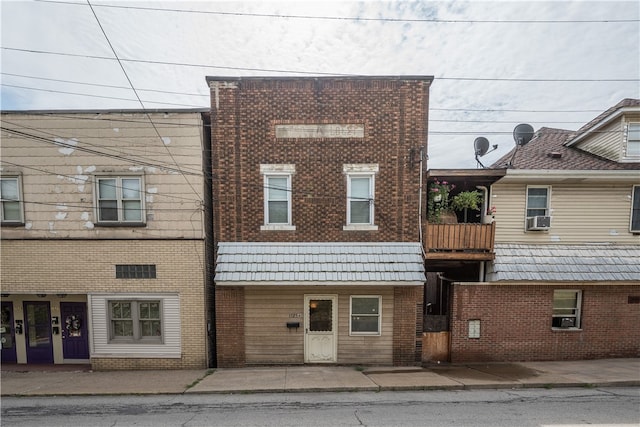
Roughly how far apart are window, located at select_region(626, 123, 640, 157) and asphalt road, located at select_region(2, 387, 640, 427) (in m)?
7.50

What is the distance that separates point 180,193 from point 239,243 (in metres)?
2.28

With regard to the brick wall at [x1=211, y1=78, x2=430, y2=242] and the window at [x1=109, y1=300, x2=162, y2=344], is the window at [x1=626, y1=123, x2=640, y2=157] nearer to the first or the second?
the brick wall at [x1=211, y1=78, x2=430, y2=242]

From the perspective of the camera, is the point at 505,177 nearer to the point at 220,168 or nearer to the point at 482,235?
the point at 482,235

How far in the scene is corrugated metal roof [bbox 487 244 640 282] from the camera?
8062mm

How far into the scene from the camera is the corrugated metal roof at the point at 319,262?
25.1 feet

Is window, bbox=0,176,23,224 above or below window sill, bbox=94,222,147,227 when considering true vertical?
above

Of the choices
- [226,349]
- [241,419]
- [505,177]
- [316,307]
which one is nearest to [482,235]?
[505,177]

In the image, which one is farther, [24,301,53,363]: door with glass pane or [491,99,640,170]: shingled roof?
[491,99,640,170]: shingled roof

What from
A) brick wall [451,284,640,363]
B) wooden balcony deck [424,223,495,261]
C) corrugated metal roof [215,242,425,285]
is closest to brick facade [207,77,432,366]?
corrugated metal roof [215,242,425,285]

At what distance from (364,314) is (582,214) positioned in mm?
7679

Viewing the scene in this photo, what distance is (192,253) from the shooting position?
797cm

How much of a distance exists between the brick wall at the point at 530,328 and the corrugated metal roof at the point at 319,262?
6.80 feet

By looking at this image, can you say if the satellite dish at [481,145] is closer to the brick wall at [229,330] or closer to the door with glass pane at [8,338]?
the brick wall at [229,330]

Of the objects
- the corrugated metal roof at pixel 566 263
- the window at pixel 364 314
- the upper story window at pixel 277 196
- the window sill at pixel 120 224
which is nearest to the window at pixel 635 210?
the corrugated metal roof at pixel 566 263
